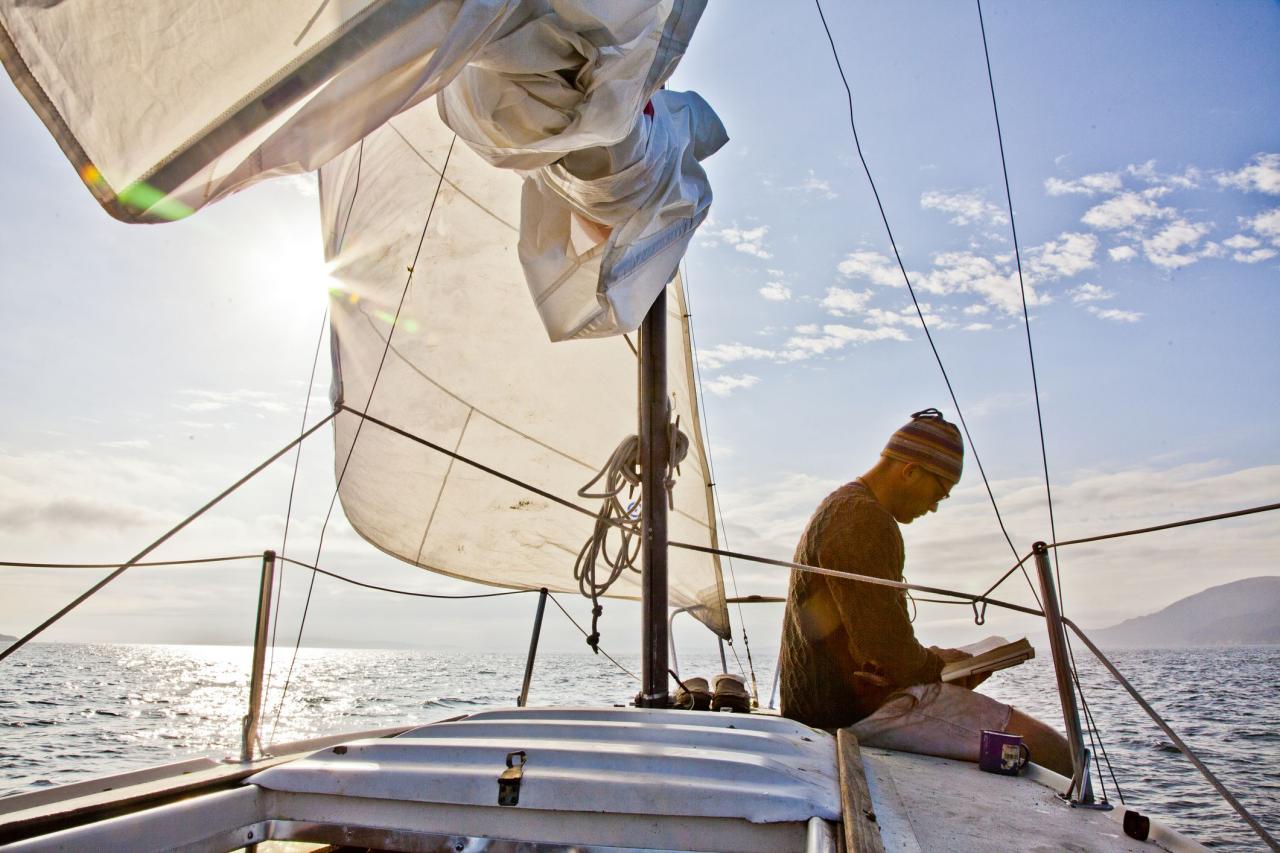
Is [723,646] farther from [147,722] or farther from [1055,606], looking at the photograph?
[147,722]

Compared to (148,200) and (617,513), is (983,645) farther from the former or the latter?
(148,200)

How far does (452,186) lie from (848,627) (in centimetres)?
295

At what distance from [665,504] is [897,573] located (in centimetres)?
88

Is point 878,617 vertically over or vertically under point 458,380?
under

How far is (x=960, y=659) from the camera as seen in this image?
9.75ft

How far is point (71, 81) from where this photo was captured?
1176 millimetres

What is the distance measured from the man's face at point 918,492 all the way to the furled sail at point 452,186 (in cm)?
124

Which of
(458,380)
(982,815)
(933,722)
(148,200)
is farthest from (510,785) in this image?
(458,380)

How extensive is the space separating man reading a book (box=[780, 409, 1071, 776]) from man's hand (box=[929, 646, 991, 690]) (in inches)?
0.5

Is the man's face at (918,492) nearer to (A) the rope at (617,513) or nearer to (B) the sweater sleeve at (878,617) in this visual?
(B) the sweater sleeve at (878,617)

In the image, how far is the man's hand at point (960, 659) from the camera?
9.03ft

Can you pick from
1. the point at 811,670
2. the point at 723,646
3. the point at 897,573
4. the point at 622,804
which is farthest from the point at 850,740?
the point at 723,646

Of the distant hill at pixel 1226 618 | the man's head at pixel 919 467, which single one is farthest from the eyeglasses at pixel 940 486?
the distant hill at pixel 1226 618

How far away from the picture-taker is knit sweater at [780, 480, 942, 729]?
2666 millimetres
